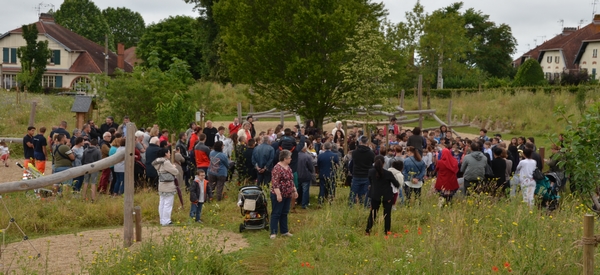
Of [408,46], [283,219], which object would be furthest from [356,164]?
[408,46]

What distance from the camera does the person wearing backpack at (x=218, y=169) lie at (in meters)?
14.5

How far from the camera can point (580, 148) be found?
30.9 ft

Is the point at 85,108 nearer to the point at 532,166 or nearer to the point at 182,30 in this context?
the point at 532,166

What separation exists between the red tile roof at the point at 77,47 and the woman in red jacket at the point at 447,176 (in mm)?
56286

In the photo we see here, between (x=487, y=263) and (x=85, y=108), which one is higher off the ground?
(x=85, y=108)

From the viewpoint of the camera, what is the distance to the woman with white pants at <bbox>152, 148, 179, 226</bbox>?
1255 centimetres

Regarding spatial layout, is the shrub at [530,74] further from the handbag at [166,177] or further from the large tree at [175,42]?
the handbag at [166,177]

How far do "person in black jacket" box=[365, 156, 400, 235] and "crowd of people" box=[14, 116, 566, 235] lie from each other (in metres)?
0.02

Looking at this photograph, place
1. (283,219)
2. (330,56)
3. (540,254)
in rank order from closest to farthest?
(540,254) → (283,219) → (330,56)

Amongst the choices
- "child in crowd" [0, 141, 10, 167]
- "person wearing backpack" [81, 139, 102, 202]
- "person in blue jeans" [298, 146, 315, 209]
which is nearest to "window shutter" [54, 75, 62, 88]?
"child in crowd" [0, 141, 10, 167]

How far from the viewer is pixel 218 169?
48.0 feet

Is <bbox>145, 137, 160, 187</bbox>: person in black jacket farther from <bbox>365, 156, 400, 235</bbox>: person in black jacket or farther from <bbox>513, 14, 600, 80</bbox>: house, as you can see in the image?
<bbox>513, 14, 600, 80</bbox>: house

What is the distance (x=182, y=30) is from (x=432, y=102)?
32.4 metres

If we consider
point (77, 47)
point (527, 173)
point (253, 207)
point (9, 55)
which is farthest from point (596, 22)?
point (253, 207)
